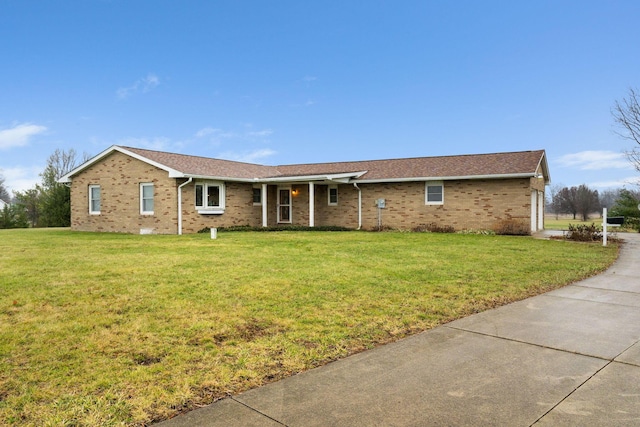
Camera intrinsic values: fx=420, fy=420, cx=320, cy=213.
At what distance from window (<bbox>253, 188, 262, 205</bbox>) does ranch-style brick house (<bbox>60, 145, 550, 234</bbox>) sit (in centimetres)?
5

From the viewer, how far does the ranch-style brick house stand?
1897cm

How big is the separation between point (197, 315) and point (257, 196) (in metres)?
18.2

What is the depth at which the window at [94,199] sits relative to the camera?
69.9 feet

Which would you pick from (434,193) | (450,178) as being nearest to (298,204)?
(434,193)

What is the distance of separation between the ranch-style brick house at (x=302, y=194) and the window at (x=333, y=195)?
6 centimetres

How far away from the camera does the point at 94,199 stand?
21.4 m

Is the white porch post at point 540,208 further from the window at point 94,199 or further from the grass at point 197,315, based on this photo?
the window at point 94,199

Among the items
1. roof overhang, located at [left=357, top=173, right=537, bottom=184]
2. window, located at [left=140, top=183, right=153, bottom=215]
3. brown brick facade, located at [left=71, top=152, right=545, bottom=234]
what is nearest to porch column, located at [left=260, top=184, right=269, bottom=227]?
brown brick facade, located at [left=71, top=152, right=545, bottom=234]

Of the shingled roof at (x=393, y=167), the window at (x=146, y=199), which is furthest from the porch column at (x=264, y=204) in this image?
the window at (x=146, y=199)

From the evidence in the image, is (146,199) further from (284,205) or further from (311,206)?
(311,206)

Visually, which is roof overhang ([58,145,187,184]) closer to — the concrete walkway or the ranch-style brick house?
the ranch-style brick house

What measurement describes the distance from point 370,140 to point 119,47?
17924 millimetres

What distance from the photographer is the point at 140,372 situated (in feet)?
11.2

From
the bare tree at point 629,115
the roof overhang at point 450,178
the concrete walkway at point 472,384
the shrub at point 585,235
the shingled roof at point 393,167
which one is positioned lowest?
the concrete walkway at point 472,384
